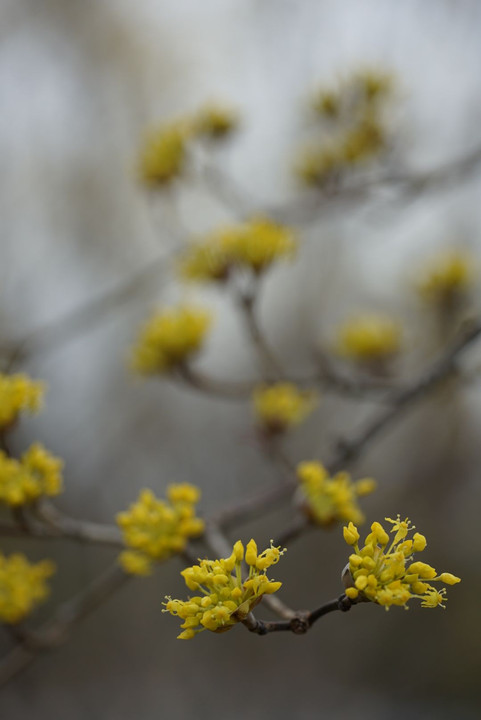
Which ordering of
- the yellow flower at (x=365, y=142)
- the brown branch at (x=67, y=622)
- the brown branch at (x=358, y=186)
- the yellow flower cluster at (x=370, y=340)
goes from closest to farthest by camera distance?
1. the brown branch at (x=67, y=622)
2. the brown branch at (x=358, y=186)
3. the yellow flower at (x=365, y=142)
4. the yellow flower cluster at (x=370, y=340)

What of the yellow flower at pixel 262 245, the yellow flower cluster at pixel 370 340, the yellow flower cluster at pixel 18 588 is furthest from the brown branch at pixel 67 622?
the yellow flower cluster at pixel 370 340

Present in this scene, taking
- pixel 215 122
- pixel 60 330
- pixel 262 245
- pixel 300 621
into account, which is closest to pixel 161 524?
pixel 300 621

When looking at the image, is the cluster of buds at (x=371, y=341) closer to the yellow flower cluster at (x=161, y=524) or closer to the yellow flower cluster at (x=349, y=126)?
the yellow flower cluster at (x=349, y=126)

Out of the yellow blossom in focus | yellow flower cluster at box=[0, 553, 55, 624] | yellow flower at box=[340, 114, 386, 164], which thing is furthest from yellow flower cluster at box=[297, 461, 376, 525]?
yellow flower at box=[340, 114, 386, 164]

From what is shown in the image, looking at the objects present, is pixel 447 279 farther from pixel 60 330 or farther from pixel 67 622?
pixel 67 622

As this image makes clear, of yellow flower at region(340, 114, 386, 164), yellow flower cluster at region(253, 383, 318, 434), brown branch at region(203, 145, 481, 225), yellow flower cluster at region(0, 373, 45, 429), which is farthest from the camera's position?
yellow flower at region(340, 114, 386, 164)

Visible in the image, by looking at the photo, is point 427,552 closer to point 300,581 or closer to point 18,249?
point 300,581

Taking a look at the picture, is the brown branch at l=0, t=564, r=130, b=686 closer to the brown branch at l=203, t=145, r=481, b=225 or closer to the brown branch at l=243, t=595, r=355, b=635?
the brown branch at l=243, t=595, r=355, b=635

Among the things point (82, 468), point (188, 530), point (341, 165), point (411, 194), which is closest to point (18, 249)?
point (82, 468)
